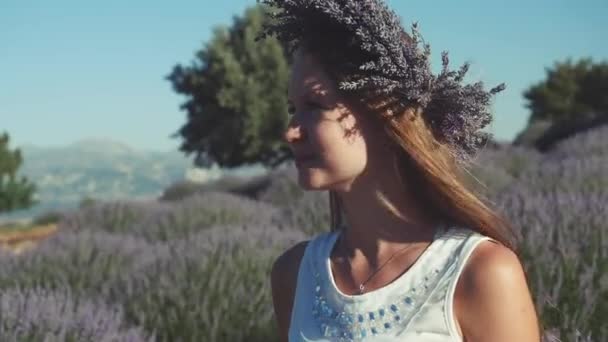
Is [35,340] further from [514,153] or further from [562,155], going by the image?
[514,153]

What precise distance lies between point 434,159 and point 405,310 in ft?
1.25

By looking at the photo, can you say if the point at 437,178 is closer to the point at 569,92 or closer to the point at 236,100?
the point at 236,100

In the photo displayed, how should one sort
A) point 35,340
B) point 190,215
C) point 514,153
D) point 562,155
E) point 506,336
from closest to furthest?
point 506,336 → point 35,340 → point 190,215 → point 562,155 → point 514,153

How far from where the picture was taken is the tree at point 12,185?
49594 mm

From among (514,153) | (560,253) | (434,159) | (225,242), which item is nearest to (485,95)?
(434,159)

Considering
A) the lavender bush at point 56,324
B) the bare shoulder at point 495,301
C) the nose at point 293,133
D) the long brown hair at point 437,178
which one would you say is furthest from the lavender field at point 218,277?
the nose at point 293,133

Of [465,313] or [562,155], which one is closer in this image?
[465,313]

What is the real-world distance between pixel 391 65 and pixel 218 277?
3326mm

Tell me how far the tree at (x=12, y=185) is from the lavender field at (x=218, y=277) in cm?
4376

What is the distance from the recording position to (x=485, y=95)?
2.33 meters

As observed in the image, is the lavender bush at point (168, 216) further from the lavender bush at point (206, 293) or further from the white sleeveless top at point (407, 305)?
the white sleeveless top at point (407, 305)

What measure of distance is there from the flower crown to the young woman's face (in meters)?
0.06

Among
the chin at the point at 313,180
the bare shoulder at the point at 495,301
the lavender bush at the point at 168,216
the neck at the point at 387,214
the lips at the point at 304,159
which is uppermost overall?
the lips at the point at 304,159

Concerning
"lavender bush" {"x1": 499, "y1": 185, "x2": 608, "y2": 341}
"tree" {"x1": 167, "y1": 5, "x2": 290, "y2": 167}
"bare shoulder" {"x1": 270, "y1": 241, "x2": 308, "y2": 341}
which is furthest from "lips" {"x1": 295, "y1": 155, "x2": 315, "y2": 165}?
"tree" {"x1": 167, "y1": 5, "x2": 290, "y2": 167}
